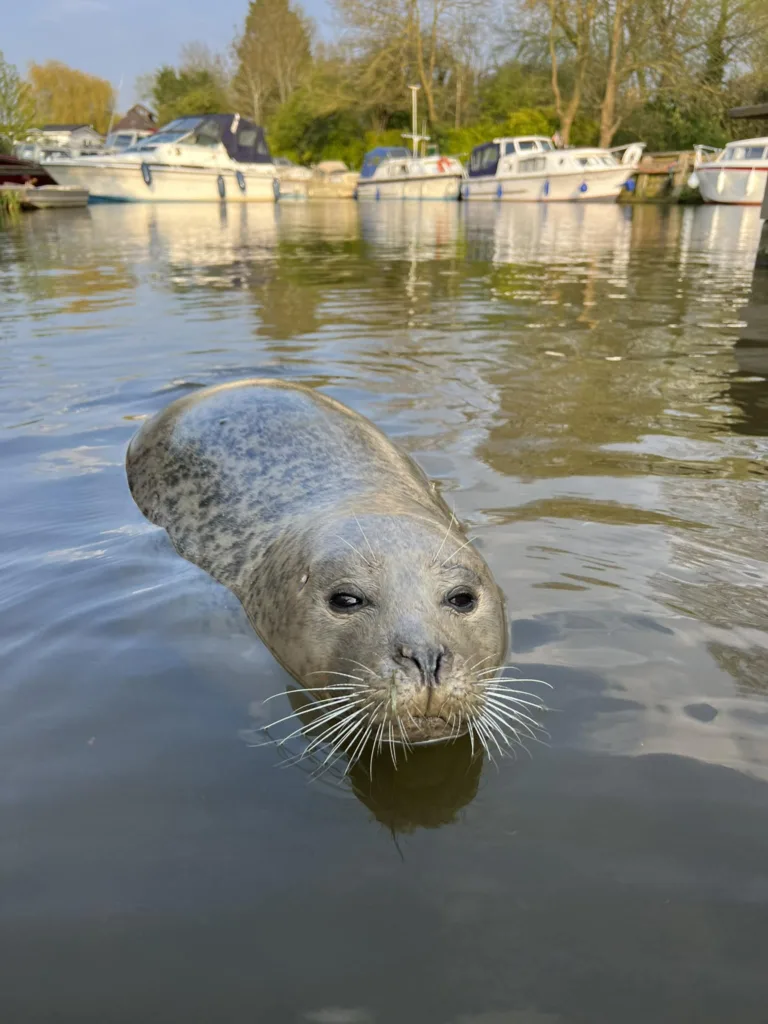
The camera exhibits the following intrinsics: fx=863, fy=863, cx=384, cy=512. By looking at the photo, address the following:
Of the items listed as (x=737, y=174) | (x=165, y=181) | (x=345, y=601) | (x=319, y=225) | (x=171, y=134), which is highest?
(x=171, y=134)

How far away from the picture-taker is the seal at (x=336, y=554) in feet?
8.25

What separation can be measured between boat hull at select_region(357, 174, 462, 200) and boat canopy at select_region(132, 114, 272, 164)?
19.7 feet

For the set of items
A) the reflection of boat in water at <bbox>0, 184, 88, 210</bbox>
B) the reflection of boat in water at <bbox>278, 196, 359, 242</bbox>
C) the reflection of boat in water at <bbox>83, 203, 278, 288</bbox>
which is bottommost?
Result: the reflection of boat in water at <bbox>278, 196, 359, 242</bbox>

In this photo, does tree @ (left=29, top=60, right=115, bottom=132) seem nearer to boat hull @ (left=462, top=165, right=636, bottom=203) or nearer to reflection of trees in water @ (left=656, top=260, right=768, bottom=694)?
boat hull @ (left=462, top=165, right=636, bottom=203)

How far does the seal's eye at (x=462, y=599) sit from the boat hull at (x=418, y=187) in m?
43.8

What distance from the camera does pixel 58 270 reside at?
44.5 ft

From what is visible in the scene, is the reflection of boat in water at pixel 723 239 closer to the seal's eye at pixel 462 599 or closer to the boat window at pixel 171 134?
the seal's eye at pixel 462 599

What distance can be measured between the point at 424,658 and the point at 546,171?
1523 inches

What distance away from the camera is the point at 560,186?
37.5 metres

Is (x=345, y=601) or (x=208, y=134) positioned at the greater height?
(x=208, y=134)

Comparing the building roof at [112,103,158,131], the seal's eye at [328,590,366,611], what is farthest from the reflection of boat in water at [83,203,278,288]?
the building roof at [112,103,158,131]

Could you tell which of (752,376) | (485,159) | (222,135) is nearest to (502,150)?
(485,159)

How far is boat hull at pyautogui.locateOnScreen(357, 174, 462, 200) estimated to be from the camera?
143 feet

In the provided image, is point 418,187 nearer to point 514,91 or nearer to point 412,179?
point 412,179
